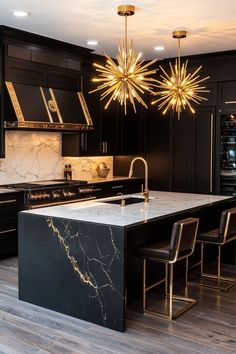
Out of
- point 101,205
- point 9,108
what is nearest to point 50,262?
point 101,205

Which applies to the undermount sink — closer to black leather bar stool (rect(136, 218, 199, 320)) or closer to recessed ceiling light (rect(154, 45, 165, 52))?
black leather bar stool (rect(136, 218, 199, 320))

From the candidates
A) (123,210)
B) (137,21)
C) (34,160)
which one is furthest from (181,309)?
(34,160)

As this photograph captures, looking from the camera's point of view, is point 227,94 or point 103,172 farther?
point 103,172

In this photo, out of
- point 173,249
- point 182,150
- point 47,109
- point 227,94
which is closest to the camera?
point 173,249

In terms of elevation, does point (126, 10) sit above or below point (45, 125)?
above

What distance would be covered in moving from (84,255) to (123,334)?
0.68 meters

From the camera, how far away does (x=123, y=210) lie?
4.15m

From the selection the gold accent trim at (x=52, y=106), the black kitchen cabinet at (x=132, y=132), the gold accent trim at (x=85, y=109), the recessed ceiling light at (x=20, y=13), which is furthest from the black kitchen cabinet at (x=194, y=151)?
the recessed ceiling light at (x=20, y=13)

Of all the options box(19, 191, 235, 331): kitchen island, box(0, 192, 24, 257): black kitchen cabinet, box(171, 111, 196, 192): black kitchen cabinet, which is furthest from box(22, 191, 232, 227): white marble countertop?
box(171, 111, 196, 192): black kitchen cabinet

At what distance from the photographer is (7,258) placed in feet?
18.9

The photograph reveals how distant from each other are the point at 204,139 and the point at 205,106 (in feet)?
1.67

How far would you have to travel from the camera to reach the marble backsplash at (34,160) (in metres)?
6.21

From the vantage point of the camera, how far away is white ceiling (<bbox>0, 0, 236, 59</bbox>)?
4.57 m

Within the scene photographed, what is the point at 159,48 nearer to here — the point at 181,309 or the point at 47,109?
the point at 47,109
